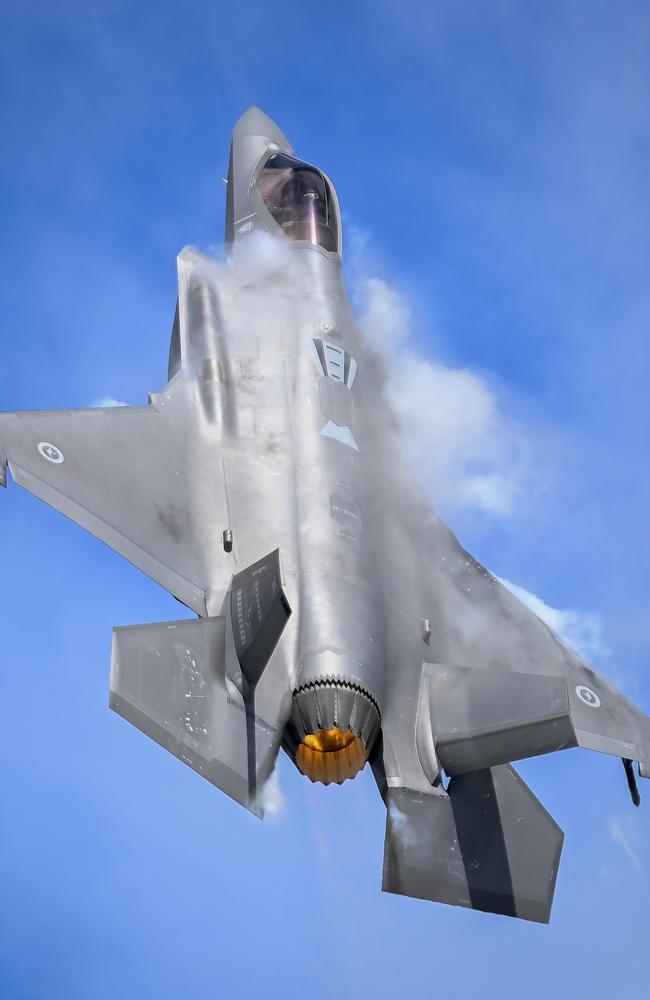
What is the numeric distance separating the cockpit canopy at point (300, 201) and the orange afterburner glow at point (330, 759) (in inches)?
356

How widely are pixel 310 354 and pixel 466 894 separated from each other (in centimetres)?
732

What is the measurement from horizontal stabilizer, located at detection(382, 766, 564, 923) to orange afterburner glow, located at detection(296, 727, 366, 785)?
483mm

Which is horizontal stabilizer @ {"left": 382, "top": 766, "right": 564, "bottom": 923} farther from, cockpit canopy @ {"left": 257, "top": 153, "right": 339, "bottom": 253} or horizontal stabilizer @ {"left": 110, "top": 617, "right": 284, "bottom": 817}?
cockpit canopy @ {"left": 257, "top": 153, "right": 339, "bottom": 253}

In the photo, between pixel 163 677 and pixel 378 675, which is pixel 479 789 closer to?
pixel 378 675

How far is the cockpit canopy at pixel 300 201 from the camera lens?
1898 cm

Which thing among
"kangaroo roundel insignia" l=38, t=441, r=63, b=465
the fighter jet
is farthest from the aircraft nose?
"kangaroo roundel insignia" l=38, t=441, r=63, b=465

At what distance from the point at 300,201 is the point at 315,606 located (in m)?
8.60

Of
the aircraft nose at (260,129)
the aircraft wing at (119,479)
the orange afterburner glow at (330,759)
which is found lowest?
the orange afterburner glow at (330,759)

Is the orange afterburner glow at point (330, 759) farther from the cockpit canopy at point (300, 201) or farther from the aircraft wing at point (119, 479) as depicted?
the cockpit canopy at point (300, 201)

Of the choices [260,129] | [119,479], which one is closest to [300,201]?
[260,129]

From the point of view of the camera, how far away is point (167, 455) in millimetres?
14422

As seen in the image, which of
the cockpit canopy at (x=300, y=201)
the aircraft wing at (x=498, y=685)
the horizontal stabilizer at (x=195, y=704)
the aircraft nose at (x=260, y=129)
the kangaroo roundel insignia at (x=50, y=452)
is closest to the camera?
the horizontal stabilizer at (x=195, y=704)

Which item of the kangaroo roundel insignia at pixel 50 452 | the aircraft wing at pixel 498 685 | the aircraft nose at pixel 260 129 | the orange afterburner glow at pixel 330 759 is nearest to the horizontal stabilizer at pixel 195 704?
the orange afterburner glow at pixel 330 759

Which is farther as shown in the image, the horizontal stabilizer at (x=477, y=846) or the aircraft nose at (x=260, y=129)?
the aircraft nose at (x=260, y=129)
